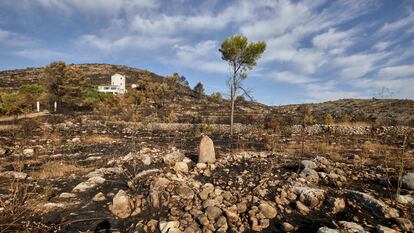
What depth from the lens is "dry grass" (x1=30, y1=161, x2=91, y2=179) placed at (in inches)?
249

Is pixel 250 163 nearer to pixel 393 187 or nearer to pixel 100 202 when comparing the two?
pixel 393 187

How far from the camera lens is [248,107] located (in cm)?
4362

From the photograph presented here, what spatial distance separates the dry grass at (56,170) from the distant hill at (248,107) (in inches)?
700

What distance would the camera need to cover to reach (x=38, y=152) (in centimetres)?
941

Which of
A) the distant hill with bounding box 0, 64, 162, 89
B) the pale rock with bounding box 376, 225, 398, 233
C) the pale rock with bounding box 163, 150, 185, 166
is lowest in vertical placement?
the pale rock with bounding box 376, 225, 398, 233

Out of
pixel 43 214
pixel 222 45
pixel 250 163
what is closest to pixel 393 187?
pixel 250 163

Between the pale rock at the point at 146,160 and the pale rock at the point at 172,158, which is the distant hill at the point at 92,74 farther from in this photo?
the pale rock at the point at 172,158

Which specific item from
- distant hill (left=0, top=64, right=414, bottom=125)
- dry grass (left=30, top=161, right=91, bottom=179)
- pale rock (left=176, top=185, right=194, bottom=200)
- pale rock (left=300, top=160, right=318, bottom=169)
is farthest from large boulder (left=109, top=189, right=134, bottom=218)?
distant hill (left=0, top=64, right=414, bottom=125)

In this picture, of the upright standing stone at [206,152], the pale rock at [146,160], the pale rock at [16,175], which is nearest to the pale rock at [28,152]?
the pale rock at [16,175]

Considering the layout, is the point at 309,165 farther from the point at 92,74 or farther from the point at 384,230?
the point at 92,74

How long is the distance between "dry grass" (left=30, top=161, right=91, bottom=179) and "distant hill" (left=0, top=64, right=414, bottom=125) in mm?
17770

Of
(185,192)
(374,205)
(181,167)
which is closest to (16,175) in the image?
(181,167)

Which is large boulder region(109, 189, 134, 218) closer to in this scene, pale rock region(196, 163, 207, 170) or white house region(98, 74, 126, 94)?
pale rock region(196, 163, 207, 170)

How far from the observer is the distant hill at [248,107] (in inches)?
947
